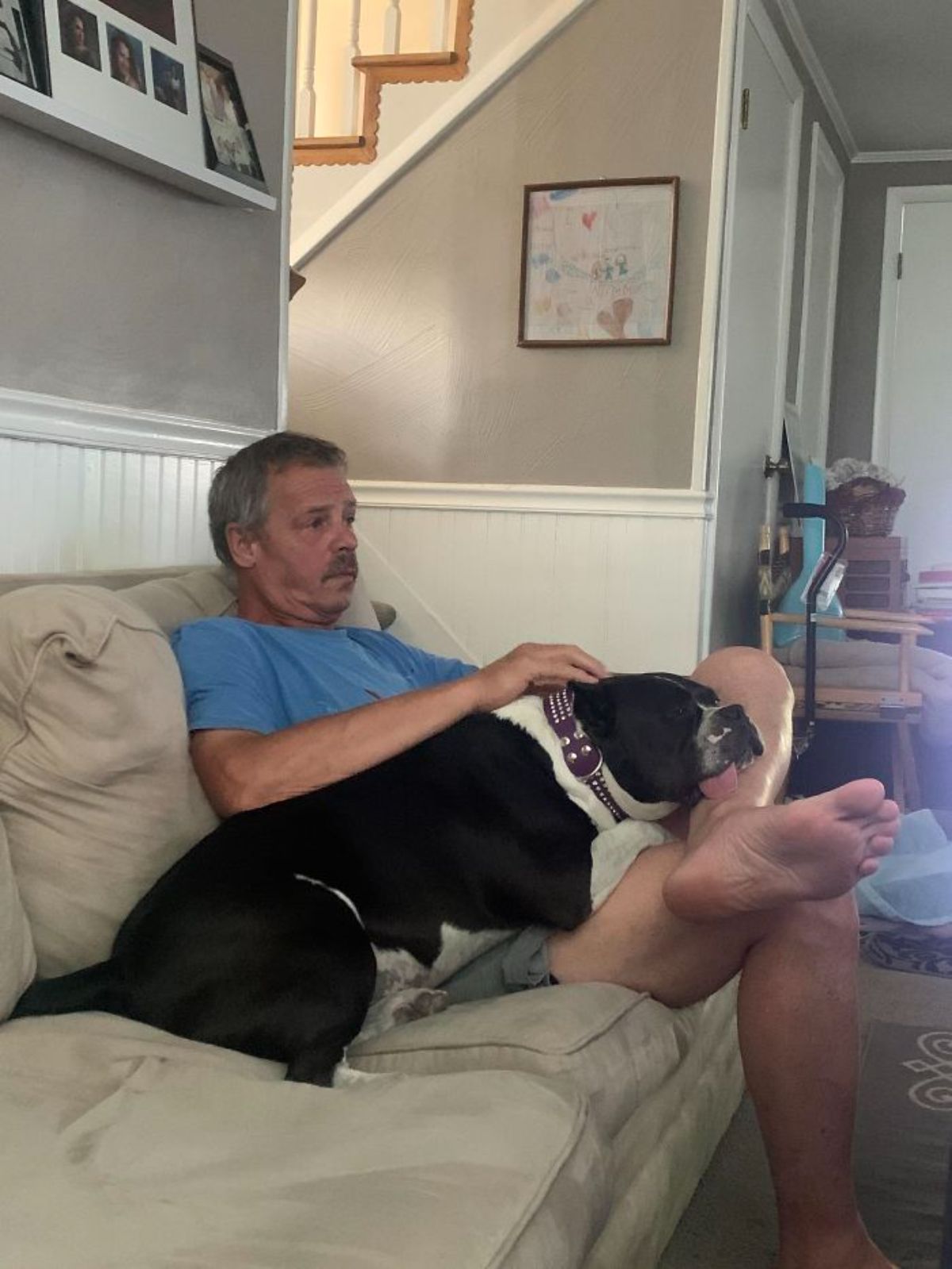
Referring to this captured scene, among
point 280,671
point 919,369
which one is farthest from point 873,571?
point 280,671

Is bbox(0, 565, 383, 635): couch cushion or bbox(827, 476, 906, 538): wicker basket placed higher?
bbox(827, 476, 906, 538): wicker basket

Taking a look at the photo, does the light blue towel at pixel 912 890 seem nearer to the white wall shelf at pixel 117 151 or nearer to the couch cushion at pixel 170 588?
the couch cushion at pixel 170 588

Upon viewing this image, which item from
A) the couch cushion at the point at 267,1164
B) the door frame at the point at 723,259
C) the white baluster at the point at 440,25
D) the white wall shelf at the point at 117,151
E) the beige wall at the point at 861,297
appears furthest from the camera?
the beige wall at the point at 861,297

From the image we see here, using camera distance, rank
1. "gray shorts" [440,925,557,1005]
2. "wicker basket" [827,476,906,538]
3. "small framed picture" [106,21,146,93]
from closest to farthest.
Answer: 1. "gray shorts" [440,925,557,1005]
2. "small framed picture" [106,21,146,93]
3. "wicker basket" [827,476,906,538]

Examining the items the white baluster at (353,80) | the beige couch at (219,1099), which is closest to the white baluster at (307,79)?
the white baluster at (353,80)

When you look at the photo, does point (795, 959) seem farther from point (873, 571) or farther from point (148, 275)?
point (873, 571)

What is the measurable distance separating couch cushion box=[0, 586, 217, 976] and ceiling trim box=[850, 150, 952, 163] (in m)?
5.43

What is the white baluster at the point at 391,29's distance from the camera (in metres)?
3.98

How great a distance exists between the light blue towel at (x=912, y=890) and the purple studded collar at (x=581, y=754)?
4.90 ft

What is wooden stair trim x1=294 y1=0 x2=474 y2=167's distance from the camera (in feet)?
12.5

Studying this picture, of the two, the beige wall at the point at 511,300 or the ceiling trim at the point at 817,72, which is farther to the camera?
the ceiling trim at the point at 817,72

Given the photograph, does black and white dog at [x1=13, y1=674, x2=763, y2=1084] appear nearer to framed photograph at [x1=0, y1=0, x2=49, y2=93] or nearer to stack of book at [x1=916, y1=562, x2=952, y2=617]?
framed photograph at [x1=0, y1=0, x2=49, y2=93]

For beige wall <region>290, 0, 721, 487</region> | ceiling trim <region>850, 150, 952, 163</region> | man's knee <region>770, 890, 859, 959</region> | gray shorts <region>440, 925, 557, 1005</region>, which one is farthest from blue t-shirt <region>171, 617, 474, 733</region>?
ceiling trim <region>850, 150, 952, 163</region>

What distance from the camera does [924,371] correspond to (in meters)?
6.08
